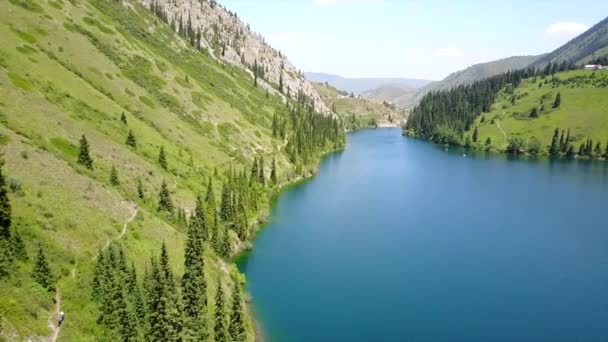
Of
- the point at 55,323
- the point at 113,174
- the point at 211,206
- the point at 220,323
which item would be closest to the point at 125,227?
the point at 113,174

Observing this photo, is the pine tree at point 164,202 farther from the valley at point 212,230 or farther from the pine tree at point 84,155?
the pine tree at point 84,155

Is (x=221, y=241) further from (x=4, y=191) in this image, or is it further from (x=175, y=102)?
(x=175, y=102)

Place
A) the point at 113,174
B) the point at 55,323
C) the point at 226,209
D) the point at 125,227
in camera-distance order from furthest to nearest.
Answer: the point at 226,209
the point at 113,174
the point at 125,227
the point at 55,323

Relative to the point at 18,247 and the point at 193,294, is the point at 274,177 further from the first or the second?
the point at 18,247

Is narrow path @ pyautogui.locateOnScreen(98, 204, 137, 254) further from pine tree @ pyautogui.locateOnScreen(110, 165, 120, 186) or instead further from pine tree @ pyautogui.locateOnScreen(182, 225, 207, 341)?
pine tree @ pyautogui.locateOnScreen(182, 225, 207, 341)

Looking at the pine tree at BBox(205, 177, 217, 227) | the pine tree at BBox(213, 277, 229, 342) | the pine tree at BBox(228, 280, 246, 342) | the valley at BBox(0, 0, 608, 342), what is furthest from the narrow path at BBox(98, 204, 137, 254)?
the pine tree at BBox(205, 177, 217, 227)

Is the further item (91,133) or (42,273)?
(91,133)

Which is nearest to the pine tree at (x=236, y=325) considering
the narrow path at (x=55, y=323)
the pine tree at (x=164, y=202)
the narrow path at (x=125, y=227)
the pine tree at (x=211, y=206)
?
the narrow path at (x=125, y=227)
